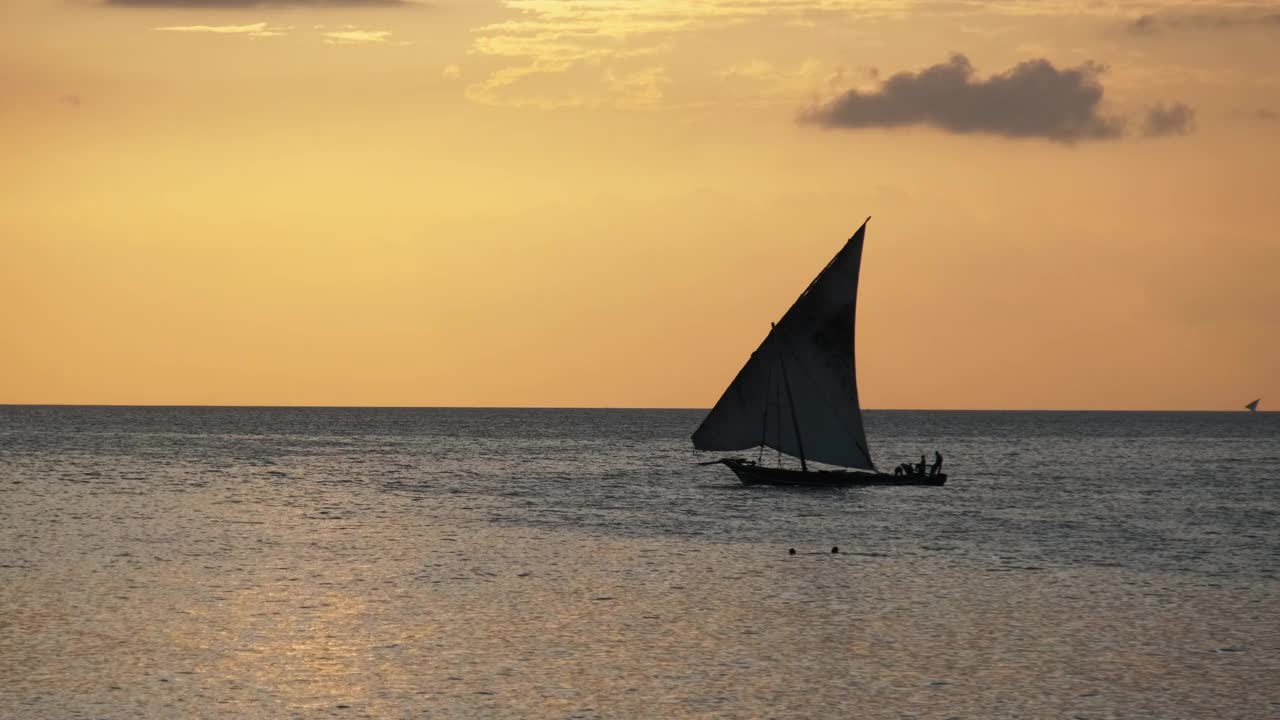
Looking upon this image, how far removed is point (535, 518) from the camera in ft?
225

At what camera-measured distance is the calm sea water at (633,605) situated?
28172 millimetres

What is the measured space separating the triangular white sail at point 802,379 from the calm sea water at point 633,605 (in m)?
3.78

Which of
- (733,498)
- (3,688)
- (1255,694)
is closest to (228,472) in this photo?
(733,498)

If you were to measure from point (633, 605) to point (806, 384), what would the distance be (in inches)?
1469

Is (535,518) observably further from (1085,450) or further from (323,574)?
(1085,450)

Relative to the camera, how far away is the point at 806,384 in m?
75.3

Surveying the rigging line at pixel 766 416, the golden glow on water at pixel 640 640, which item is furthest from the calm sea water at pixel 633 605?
the rigging line at pixel 766 416

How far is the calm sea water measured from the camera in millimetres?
28172

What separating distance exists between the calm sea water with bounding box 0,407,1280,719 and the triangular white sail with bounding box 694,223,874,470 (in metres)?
3.78

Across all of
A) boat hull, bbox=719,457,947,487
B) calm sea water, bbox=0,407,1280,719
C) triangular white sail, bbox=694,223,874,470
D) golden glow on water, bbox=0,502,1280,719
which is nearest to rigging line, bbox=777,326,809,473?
triangular white sail, bbox=694,223,874,470

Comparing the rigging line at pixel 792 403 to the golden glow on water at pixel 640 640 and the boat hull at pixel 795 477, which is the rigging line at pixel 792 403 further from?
the golden glow on water at pixel 640 640

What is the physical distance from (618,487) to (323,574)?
5025cm

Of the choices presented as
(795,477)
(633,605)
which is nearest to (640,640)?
(633,605)

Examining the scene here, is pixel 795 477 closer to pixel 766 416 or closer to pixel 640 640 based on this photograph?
pixel 766 416
